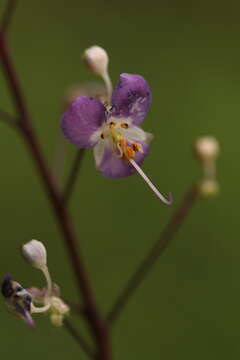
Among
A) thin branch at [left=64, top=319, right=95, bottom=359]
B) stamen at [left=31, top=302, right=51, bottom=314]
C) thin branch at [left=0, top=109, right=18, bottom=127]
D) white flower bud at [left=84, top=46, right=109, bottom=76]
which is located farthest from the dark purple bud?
thin branch at [left=0, top=109, right=18, bottom=127]

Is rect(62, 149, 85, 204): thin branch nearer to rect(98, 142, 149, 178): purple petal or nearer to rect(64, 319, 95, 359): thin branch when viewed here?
rect(98, 142, 149, 178): purple petal

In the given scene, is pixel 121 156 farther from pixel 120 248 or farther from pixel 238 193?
pixel 238 193

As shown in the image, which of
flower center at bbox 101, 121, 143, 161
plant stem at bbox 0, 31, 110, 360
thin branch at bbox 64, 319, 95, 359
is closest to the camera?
flower center at bbox 101, 121, 143, 161

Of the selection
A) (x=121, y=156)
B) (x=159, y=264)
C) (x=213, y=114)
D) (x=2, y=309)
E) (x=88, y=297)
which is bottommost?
(x=2, y=309)

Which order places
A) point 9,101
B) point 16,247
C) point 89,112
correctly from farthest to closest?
point 9,101 → point 16,247 → point 89,112

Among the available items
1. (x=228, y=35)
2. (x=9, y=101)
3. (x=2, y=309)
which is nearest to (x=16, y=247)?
(x=2, y=309)

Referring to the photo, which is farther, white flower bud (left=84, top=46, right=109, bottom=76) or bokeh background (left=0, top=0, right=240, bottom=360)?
bokeh background (left=0, top=0, right=240, bottom=360)
